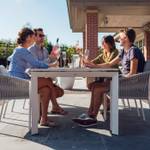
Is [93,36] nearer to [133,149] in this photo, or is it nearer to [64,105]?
[64,105]

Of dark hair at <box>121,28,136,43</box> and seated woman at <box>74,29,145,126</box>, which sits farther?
dark hair at <box>121,28,136,43</box>

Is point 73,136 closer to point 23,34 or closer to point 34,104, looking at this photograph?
point 34,104

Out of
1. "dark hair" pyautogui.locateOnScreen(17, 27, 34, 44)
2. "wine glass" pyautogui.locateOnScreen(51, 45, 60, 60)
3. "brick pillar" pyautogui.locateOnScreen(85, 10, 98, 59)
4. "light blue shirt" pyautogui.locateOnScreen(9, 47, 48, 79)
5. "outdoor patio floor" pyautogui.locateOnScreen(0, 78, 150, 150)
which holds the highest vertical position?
"brick pillar" pyautogui.locateOnScreen(85, 10, 98, 59)

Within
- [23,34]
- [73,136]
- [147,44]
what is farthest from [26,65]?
[147,44]

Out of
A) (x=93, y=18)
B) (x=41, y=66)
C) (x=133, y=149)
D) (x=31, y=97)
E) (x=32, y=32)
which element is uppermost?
(x=93, y=18)

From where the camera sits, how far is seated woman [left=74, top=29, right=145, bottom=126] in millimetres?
5434

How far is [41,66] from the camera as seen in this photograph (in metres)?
5.31

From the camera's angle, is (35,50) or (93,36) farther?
(93,36)

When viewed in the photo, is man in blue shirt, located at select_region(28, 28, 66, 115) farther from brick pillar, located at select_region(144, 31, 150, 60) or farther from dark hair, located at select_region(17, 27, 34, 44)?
brick pillar, located at select_region(144, 31, 150, 60)

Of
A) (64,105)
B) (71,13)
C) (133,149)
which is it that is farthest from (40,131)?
(71,13)

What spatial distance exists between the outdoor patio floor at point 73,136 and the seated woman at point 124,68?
14cm

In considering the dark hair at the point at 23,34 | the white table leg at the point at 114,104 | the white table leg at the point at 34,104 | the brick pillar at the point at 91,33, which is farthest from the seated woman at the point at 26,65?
the brick pillar at the point at 91,33

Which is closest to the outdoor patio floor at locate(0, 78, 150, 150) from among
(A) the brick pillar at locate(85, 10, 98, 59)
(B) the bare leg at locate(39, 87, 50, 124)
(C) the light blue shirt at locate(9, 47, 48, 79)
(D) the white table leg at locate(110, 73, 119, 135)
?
(D) the white table leg at locate(110, 73, 119, 135)

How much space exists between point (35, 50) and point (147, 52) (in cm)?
1329
